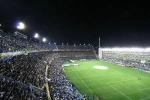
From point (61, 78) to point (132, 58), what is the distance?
40.9 meters

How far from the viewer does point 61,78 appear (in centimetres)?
2905

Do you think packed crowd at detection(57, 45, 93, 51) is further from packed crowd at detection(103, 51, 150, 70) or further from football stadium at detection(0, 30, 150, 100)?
packed crowd at detection(103, 51, 150, 70)

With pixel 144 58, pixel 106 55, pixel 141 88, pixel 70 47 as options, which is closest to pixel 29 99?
pixel 141 88

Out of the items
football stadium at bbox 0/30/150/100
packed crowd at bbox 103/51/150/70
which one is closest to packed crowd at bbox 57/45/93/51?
football stadium at bbox 0/30/150/100

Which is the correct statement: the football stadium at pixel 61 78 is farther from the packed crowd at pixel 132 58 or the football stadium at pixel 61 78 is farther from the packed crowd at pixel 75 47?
the packed crowd at pixel 75 47

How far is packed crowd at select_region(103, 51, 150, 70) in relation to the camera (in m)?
49.8

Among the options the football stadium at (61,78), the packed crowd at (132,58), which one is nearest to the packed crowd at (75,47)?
the football stadium at (61,78)

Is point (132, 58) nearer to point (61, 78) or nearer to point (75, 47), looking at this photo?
point (61, 78)

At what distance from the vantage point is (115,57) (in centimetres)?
7031

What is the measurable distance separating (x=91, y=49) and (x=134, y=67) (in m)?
46.5

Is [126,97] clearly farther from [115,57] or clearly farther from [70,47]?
[70,47]

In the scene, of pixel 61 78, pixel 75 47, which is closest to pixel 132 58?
pixel 61 78

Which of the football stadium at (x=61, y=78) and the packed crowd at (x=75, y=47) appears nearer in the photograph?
the football stadium at (x=61, y=78)

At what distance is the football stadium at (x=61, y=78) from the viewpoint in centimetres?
1490
